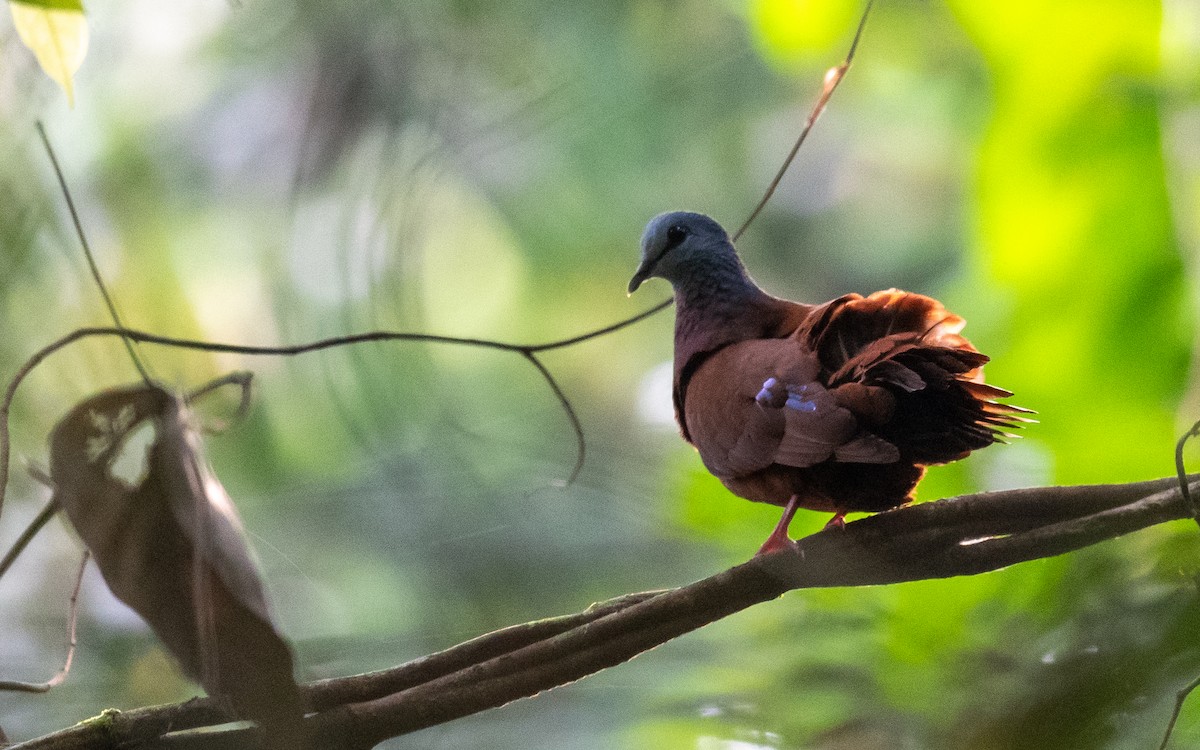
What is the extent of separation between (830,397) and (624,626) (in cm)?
12

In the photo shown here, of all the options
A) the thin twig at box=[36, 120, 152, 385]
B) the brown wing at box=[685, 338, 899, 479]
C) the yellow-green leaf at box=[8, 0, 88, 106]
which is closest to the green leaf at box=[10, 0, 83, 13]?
the yellow-green leaf at box=[8, 0, 88, 106]

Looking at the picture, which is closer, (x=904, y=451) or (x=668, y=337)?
(x=904, y=451)

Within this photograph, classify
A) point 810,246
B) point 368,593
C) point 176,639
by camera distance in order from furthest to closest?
point 810,246 < point 368,593 < point 176,639

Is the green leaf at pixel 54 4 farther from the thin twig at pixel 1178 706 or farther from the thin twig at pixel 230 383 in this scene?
the thin twig at pixel 1178 706

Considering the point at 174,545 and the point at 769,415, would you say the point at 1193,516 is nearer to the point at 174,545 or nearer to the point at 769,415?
the point at 769,415

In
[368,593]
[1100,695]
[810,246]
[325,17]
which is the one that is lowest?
[1100,695]

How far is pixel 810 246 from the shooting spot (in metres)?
0.63

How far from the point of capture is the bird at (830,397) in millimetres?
378

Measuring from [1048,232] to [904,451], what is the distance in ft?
0.76

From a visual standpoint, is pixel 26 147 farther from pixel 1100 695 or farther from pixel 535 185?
pixel 1100 695

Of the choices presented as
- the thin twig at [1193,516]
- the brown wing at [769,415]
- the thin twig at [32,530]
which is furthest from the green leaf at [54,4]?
the thin twig at [1193,516]

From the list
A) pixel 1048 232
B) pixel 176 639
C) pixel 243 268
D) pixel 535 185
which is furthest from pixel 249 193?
pixel 1048 232

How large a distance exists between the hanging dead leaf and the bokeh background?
80mm

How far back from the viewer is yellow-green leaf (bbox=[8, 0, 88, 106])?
0.42 meters
